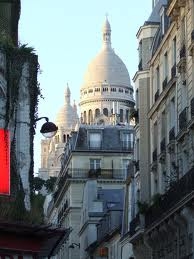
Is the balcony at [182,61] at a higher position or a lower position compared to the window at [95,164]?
lower

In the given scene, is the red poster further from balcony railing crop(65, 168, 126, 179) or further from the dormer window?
the dormer window

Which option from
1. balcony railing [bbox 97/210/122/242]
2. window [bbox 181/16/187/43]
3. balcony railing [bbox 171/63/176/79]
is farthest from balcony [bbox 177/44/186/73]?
balcony railing [bbox 97/210/122/242]

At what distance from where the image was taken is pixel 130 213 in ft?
220

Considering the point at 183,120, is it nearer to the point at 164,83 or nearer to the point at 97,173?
the point at 164,83

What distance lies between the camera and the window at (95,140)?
115 m

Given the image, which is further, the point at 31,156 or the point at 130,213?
the point at 130,213

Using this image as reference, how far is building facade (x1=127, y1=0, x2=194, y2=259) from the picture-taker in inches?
1870

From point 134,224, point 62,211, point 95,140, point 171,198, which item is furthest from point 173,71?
point 62,211

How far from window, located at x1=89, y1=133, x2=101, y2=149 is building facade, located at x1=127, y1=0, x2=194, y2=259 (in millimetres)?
49443

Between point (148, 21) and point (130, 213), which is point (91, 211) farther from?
point (148, 21)

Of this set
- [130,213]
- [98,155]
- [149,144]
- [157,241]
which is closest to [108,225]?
[130,213]

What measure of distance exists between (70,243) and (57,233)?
80.7 meters

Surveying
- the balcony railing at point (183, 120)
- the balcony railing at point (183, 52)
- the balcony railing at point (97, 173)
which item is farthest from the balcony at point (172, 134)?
the balcony railing at point (97, 173)

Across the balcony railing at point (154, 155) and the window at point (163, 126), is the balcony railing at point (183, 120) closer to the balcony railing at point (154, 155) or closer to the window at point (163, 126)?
the window at point (163, 126)
